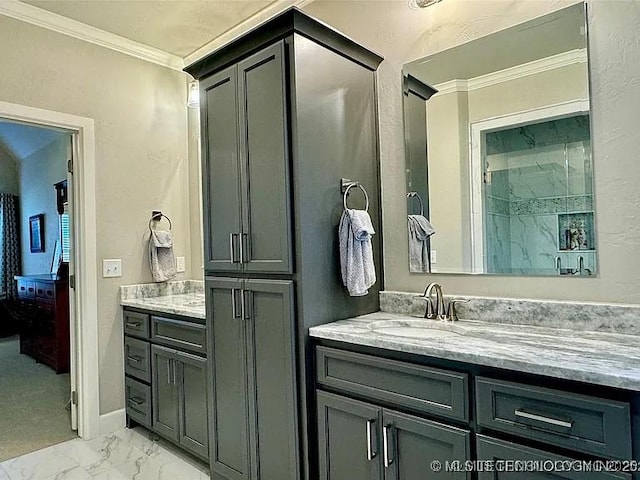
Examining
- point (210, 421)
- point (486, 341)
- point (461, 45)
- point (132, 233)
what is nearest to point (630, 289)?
point (486, 341)

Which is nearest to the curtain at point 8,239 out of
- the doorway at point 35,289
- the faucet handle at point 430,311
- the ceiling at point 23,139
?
the doorway at point 35,289

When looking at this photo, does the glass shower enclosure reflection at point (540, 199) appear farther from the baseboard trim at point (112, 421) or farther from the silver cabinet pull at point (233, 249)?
the baseboard trim at point (112, 421)

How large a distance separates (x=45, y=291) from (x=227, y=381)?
368 cm

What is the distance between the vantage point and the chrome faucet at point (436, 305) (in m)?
1.96

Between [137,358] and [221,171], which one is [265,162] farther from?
[137,358]

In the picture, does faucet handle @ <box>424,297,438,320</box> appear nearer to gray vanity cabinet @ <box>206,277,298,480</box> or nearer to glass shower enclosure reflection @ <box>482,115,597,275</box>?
glass shower enclosure reflection @ <box>482,115,597,275</box>

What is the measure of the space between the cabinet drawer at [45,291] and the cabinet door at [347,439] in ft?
12.8

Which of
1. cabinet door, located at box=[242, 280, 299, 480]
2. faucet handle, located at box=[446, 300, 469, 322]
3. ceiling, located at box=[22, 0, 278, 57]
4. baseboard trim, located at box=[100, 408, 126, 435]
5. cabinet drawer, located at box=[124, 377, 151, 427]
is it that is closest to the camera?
cabinet door, located at box=[242, 280, 299, 480]

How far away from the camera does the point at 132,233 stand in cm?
314

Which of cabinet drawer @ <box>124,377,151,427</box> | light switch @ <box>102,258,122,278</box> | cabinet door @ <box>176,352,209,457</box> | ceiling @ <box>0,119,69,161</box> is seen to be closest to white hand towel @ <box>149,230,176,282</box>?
light switch @ <box>102,258,122,278</box>

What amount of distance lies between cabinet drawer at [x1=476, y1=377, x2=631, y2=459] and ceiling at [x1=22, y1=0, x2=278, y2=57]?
99.5 inches

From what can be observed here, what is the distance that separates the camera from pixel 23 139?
19.2 ft

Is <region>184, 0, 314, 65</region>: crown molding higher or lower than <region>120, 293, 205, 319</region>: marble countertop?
higher

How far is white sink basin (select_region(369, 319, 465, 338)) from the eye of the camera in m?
1.72
